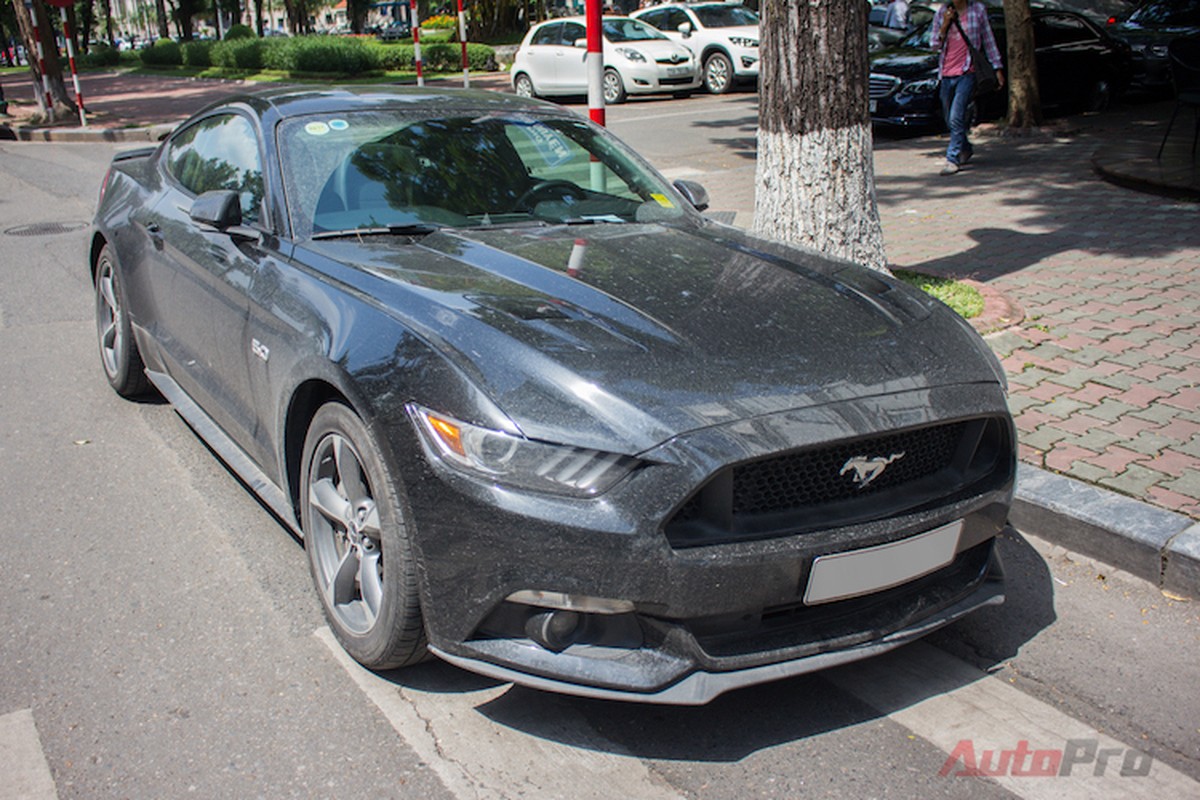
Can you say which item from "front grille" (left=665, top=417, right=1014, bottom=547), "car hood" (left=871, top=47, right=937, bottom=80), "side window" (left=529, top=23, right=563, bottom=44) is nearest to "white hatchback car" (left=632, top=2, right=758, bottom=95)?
"side window" (left=529, top=23, right=563, bottom=44)

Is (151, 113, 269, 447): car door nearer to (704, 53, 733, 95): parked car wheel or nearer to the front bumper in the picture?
the front bumper

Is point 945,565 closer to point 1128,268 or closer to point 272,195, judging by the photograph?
point 272,195

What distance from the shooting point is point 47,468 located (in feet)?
15.2

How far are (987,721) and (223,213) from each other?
2.90 meters

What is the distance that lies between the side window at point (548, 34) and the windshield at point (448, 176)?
1720cm

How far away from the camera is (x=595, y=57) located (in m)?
7.04

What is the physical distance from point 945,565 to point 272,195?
2.51 meters

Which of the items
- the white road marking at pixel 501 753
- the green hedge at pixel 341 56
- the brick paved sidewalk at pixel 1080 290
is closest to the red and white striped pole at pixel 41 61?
the green hedge at pixel 341 56

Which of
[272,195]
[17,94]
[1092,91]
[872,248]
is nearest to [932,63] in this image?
[1092,91]

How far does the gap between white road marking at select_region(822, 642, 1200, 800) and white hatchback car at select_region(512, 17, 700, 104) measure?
18269mm

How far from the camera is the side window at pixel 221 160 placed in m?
3.94

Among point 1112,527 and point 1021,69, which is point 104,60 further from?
point 1112,527

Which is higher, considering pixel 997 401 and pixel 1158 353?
pixel 997 401

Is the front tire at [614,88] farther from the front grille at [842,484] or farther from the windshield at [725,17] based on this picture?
the front grille at [842,484]
